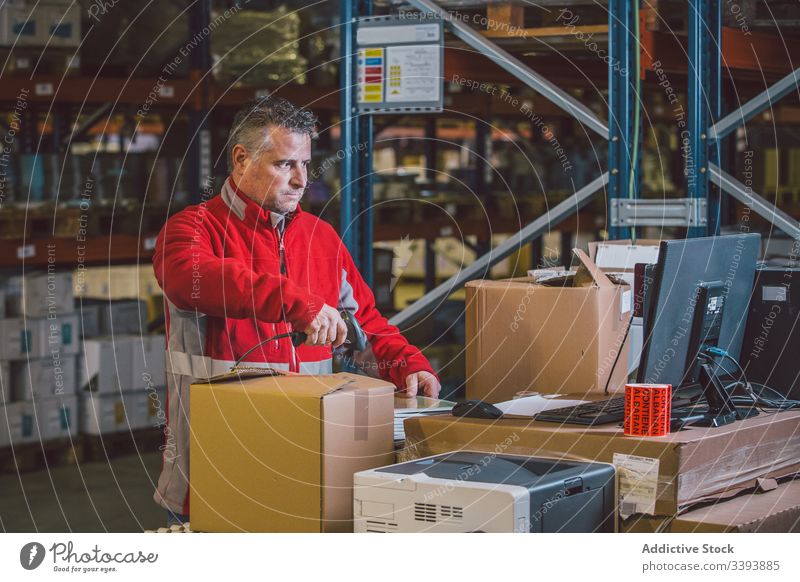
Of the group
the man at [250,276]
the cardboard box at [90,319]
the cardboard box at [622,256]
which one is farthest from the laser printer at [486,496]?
the cardboard box at [90,319]

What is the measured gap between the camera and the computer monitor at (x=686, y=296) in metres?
2.91

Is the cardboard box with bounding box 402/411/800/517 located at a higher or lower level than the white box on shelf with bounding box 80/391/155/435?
higher

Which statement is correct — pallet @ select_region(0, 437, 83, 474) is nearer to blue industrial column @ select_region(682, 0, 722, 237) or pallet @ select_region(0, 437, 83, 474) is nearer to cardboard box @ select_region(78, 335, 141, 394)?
cardboard box @ select_region(78, 335, 141, 394)

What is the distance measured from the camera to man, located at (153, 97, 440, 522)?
10.5ft

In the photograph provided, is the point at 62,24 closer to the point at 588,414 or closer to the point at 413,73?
the point at 413,73

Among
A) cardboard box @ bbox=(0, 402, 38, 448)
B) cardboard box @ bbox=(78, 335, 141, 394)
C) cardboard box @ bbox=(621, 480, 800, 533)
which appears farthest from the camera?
cardboard box @ bbox=(78, 335, 141, 394)

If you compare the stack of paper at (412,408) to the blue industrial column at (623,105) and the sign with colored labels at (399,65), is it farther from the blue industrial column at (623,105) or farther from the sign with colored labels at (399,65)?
the sign with colored labels at (399,65)

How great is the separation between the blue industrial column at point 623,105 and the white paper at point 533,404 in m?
1.09

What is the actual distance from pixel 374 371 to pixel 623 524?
1319 mm

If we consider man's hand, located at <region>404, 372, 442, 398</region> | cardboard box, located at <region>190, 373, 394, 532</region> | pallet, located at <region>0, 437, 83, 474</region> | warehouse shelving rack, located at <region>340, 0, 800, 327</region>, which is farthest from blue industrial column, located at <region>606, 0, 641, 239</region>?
pallet, located at <region>0, 437, 83, 474</region>

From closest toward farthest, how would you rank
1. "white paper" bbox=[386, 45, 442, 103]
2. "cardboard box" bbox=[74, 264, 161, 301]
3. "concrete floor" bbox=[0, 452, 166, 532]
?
"white paper" bbox=[386, 45, 442, 103] < "concrete floor" bbox=[0, 452, 166, 532] < "cardboard box" bbox=[74, 264, 161, 301]

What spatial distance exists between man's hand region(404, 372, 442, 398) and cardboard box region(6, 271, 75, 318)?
3.43 metres
